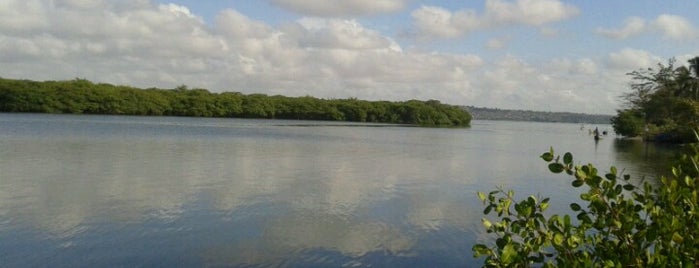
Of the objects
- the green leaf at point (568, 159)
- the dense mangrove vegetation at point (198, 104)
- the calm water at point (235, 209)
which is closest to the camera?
the green leaf at point (568, 159)

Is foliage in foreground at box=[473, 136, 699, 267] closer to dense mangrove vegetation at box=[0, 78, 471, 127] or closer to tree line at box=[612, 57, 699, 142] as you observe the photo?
tree line at box=[612, 57, 699, 142]

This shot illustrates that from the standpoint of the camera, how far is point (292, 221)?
45.3ft

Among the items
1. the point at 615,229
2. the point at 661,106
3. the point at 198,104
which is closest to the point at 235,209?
the point at 615,229

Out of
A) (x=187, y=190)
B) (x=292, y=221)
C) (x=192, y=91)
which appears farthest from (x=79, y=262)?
(x=192, y=91)

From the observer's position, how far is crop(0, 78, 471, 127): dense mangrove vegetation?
94500 mm

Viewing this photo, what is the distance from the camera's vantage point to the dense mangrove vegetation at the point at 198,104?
9450 centimetres

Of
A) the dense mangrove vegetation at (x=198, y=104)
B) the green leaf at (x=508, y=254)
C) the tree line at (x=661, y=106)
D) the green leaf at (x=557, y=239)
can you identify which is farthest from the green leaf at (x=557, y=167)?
the dense mangrove vegetation at (x=198, y=104)

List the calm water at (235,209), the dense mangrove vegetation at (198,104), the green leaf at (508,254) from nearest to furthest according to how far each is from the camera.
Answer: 1. the green leaf at (508,254)
2. the calm water at (235,209)
3. the dense mangrove vegetation at (198,104)

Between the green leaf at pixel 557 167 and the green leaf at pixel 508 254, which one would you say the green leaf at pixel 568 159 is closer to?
the green leaf at pixel 557 167

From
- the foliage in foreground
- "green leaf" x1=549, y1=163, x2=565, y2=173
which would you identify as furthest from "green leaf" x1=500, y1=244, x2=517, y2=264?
"green leaf" x1=549, y1=163, x2=565, y2=173

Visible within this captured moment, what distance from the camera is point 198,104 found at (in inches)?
4619

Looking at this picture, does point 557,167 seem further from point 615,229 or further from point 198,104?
point 198,104

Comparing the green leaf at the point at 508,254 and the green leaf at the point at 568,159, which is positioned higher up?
the green leaf at the point at 568,159

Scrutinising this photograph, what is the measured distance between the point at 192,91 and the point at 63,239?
11988cm
